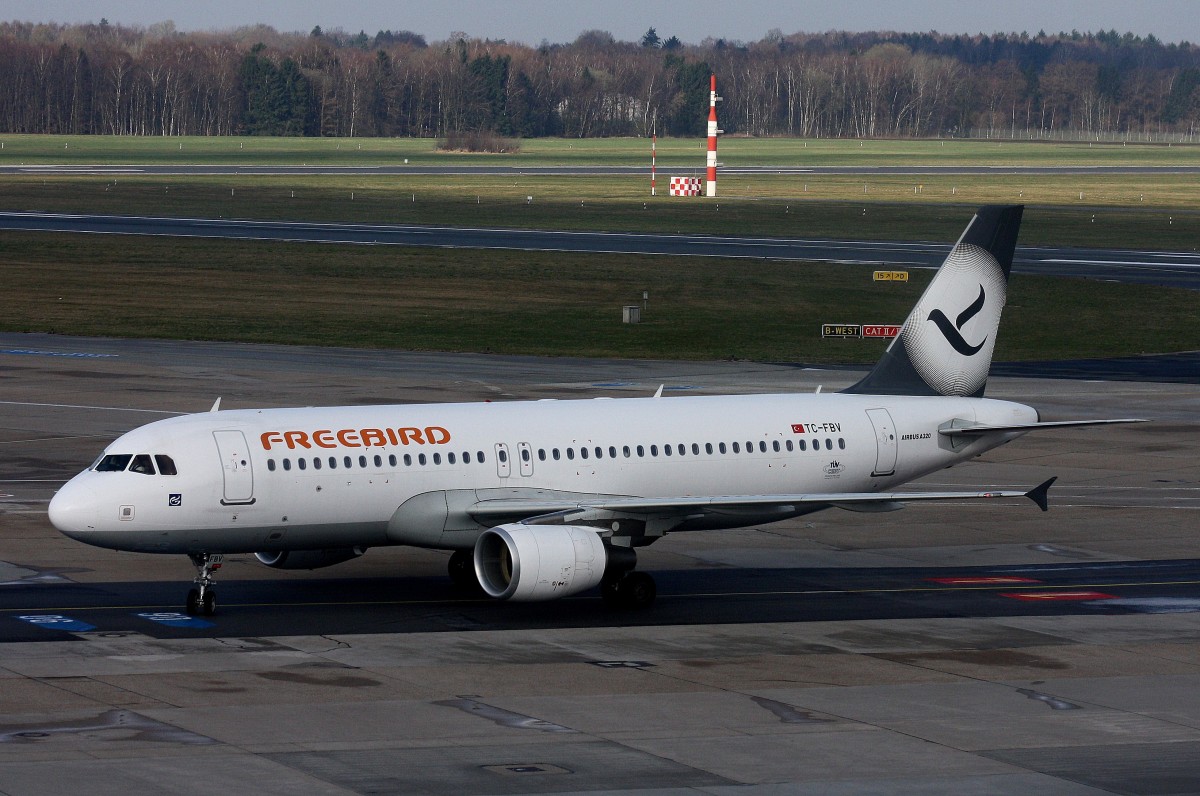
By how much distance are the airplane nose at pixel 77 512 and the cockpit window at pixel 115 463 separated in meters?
0.58

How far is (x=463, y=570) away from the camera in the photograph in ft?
116

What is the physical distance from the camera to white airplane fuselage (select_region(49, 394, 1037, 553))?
1259 inches

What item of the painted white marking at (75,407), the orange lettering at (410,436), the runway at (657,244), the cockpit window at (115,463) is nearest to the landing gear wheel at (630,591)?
the orange lettering at (410,436)

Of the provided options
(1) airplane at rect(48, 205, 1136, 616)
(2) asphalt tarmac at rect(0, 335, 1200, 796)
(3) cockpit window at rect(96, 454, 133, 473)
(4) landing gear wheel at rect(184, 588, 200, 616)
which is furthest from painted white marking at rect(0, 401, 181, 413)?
(3) cockpit window at rect(96, 454, 133, 473)

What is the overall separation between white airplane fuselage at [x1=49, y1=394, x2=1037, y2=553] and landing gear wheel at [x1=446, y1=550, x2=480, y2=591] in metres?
1.15

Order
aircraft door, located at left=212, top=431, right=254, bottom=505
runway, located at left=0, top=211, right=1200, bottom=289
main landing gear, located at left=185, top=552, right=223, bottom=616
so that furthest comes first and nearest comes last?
runway, located at left=0, top=211, right=1200, bottom=289 → main landing gear, located at left=185, top=552, right=223, bottom=616 → aircraft door, located at left=212, top=431, right=254, bottom=505

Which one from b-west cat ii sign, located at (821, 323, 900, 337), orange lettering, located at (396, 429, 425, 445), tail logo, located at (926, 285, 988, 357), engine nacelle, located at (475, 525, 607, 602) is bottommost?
engine nacelle, located at (475, 525, 607, 602)

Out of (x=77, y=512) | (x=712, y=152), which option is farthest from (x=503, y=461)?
(x=712, y=152)

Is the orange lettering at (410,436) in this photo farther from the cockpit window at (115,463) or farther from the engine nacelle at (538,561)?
the cockpit window at (115,463)

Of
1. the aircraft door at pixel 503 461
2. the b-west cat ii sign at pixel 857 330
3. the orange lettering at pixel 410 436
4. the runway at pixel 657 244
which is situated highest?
the runway at pixel 657 244

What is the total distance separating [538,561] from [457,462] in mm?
3466

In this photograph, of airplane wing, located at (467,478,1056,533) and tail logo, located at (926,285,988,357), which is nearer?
airplane wing, located at (467,478,1056,533)

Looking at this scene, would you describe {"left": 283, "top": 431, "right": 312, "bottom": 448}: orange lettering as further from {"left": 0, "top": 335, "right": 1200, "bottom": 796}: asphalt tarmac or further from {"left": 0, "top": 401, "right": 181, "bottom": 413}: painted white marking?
{"left": 0, "top": 401, "right": 181, "bottom": 413}: painted white marking

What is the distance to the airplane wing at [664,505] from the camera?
3316 centimetres
